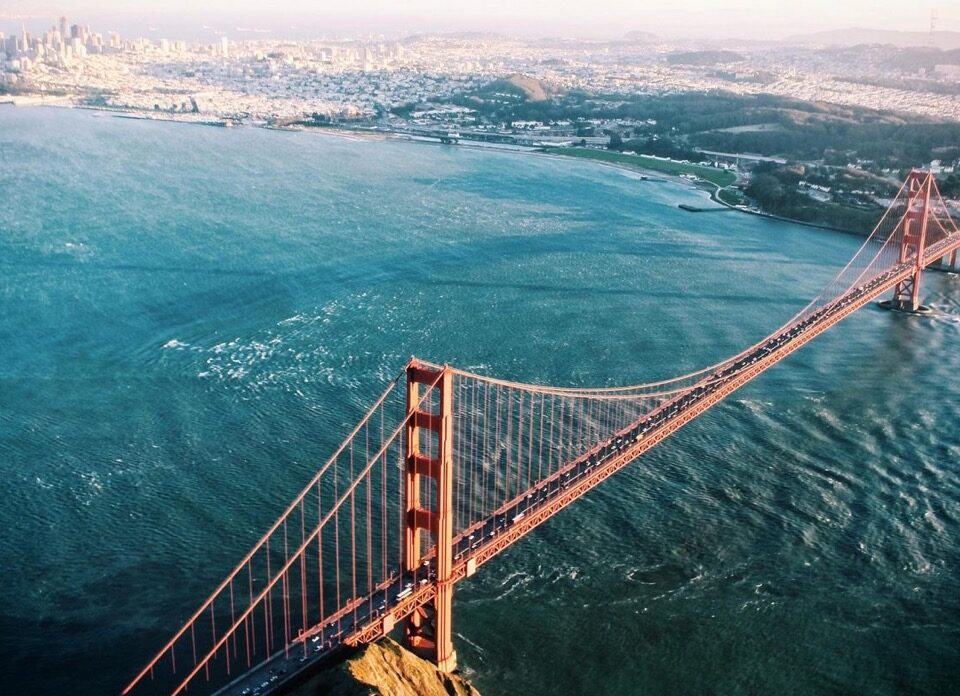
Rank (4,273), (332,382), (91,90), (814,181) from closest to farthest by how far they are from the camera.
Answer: (332,382)
(4,273)
(814,181)
(91,90)

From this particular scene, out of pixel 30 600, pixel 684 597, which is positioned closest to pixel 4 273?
pixel 30 600

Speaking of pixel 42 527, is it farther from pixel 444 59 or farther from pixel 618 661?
pixel 444 59

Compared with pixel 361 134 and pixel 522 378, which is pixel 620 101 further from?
pixel 522 378

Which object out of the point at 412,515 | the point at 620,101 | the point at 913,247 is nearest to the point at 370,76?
the point at 620,101

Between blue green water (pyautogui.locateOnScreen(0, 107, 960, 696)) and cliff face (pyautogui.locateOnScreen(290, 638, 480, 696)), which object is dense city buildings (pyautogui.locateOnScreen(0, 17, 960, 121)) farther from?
cliff face (pyautogui.locateOnScreen(290, 638, 480, 696))

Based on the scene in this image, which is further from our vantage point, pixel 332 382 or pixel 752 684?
pixel 332 382

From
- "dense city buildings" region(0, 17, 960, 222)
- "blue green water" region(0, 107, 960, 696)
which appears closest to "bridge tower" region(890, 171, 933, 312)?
"blue green water" region(0, 107, 960, 696)

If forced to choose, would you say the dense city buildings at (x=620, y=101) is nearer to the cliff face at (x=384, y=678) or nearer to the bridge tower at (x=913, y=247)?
the bridge tower at (x=913, y=247)
